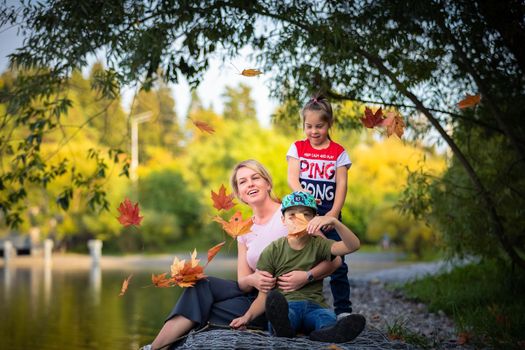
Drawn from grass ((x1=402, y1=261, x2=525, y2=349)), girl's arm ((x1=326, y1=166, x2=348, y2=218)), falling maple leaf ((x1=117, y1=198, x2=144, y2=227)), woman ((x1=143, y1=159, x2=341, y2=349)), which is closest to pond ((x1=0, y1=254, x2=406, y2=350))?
falling maple leaf ((x1=117, y1=198, x2=144, y2=227))

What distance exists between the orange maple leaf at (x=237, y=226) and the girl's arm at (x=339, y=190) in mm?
645

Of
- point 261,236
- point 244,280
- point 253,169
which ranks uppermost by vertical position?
point 253,169

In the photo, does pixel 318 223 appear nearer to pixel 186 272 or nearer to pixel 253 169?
pixel 253 169

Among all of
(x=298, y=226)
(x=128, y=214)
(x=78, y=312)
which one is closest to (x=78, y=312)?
(x=78, y=312)

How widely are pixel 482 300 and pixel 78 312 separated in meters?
5.67

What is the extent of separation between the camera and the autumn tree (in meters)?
5.91

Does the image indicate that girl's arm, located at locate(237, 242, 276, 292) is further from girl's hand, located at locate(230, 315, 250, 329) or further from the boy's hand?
the boy's hand

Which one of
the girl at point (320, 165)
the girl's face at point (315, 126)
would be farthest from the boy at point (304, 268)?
the girl's face at point (315, 126)

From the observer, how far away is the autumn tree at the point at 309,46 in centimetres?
591

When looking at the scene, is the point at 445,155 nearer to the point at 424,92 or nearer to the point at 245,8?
the point at 424,92

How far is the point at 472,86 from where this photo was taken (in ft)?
26.1

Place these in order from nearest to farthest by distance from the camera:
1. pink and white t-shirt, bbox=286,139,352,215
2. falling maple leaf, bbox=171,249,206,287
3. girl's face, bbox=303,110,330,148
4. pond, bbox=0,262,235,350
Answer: falling maple leaf, bbox=171,249,206,287, girl's face, bbox=303,110,330,148, pink and white t-shirt, bbox=286,139,352,215, pond, bbox=0,262,235,350

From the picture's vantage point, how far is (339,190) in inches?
196

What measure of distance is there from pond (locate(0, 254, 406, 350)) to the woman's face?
120cm
